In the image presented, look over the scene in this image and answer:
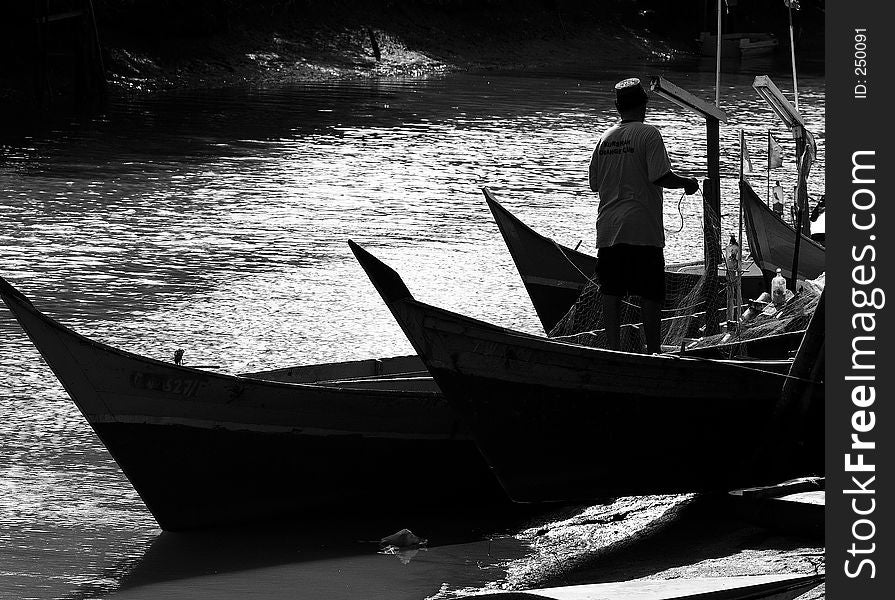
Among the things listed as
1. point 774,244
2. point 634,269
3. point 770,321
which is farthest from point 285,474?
point 774,244

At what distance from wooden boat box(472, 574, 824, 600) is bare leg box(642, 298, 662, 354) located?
2.06 metres

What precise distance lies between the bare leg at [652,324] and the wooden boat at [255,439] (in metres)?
1.13

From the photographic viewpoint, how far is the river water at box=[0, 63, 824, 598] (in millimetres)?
6598

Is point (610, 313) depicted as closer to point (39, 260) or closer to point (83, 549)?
point (83, 549)

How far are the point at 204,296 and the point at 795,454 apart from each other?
245 inches

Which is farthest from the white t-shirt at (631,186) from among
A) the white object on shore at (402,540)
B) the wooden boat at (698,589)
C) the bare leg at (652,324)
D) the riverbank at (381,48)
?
the riverbank at (381,48)

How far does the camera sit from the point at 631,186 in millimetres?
7176

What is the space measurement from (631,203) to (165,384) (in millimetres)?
2568

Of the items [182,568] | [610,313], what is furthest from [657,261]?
[182,568]

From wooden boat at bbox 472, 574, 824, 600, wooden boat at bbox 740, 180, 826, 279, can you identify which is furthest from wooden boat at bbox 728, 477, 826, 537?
wooden boat at bbox 740, 180, 826, 279

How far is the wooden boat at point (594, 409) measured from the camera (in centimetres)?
621

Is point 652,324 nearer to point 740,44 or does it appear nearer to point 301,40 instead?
point 301,40

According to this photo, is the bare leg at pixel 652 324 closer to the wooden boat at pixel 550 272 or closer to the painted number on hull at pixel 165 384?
the wooden boat at pixel 550 272

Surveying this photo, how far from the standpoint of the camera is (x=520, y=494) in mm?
6598
